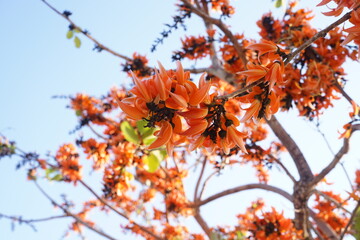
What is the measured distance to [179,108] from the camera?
28.0 inches

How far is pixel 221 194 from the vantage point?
2695mm

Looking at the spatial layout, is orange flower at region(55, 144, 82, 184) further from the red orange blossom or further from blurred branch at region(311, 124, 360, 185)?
the red orange blossom

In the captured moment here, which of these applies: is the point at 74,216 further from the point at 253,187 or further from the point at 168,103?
the point at 168,103

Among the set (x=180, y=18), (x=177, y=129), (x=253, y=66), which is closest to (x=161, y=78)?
(x=177, y=129)

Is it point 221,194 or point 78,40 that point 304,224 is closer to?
point 221,194

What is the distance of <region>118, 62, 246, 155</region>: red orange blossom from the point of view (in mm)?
711

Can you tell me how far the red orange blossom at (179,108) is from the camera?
71cm

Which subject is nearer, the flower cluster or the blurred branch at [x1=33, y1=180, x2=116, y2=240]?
the flower cluster

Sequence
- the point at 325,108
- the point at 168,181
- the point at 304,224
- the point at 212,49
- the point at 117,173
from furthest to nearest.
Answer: the point at 168,181
the point at 212,49
the point at 117,173
the point at 325,108
the point at 304,224

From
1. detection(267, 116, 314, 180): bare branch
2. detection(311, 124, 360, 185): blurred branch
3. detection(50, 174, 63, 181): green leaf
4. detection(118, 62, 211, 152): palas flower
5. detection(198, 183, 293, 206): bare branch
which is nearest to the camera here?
detection(118, 62, 211, 152): palas flower

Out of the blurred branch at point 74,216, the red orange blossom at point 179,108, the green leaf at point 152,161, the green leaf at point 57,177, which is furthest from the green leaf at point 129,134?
the green leaf at point 57,177

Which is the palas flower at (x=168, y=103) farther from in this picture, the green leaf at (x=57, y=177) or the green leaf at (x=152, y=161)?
the green leaf at (x=57, y=177)

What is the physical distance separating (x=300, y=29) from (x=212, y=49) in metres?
1.27

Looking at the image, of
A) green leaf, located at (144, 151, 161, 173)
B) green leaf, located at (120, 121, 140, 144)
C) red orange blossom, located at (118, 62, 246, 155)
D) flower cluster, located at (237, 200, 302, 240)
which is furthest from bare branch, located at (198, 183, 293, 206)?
red orange blossom, located at (118, 62, 246, 155)
